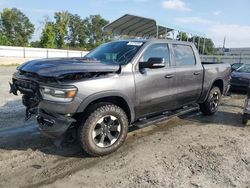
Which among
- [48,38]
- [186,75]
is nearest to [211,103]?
[186,75]

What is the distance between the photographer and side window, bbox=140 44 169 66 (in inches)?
206

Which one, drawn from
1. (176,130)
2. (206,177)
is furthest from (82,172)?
(176,130)

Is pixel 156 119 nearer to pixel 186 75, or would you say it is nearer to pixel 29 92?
pixel 186 75

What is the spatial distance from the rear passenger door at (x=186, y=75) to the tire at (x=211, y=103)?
0.72 m

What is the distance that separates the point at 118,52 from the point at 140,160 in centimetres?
205

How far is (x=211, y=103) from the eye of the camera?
7.51 metres

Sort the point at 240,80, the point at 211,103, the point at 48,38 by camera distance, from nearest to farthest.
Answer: the point at 211,103 → the point at 240,80 → the point at 48,38

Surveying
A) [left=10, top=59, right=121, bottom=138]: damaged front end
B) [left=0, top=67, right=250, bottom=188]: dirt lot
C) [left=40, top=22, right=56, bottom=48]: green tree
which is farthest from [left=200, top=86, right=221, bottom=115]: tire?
[left=40, top=22, right=56, bottom=48]: green tree

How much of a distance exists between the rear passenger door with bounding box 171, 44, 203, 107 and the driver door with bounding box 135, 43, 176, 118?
0.76 ft

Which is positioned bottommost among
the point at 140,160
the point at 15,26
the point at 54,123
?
the point at 140,160

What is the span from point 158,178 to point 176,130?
242cm

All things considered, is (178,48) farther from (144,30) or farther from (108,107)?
(144,30)

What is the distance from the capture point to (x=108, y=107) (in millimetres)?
4520

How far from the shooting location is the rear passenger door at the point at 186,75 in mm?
5965
